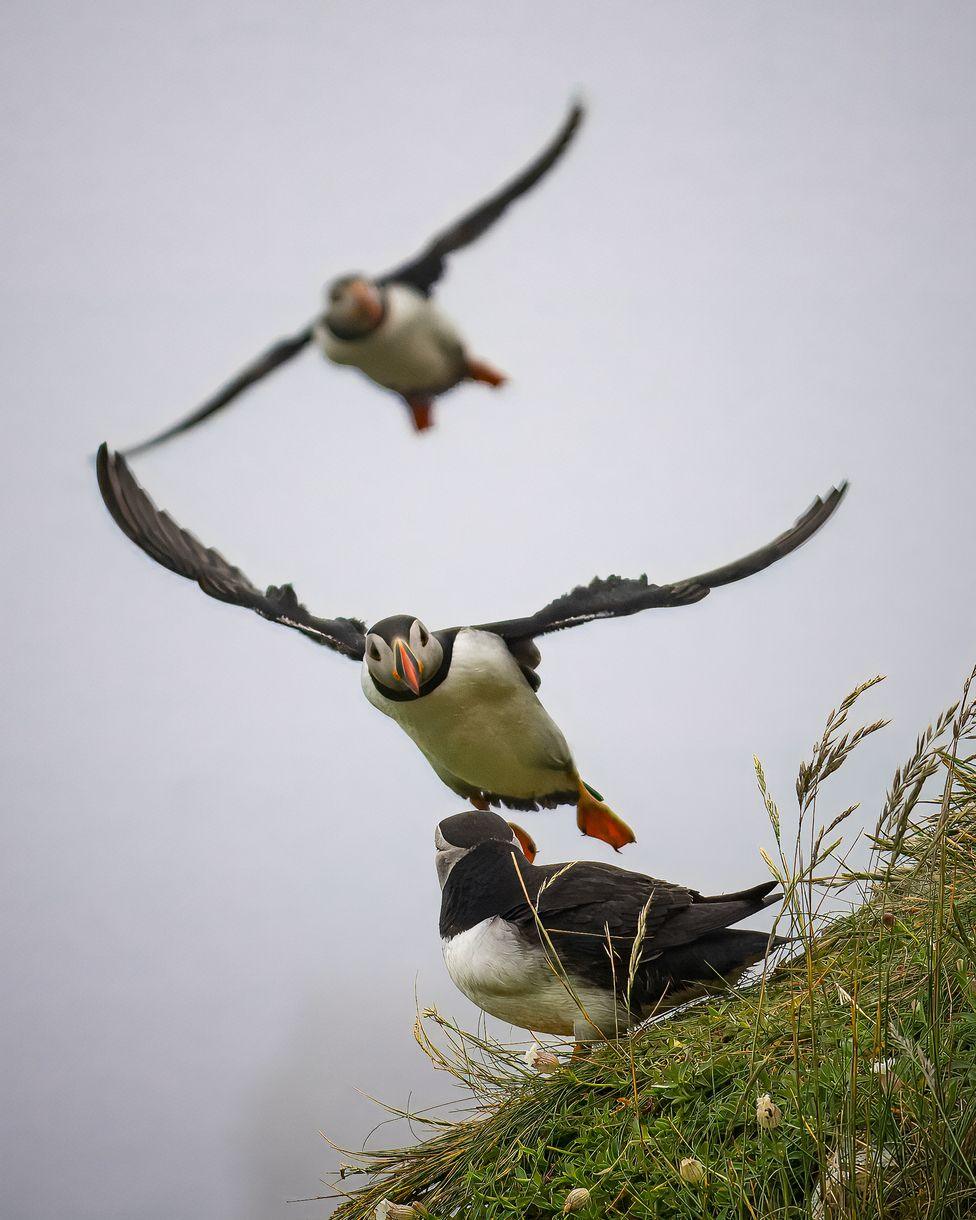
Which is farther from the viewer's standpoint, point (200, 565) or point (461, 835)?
point (200, 565)

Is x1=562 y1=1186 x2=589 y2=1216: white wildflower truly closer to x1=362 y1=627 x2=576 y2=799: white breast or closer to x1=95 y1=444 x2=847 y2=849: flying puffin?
x1=95 y1=444 x2=847 y2=849: flying puffin

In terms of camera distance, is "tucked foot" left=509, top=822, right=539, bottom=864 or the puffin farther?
"tucked foot" left=509, top=822, right=539, bottom=864

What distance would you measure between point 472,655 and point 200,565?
722mm

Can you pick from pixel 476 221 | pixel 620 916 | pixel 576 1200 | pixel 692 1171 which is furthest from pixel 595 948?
pixel 476 221

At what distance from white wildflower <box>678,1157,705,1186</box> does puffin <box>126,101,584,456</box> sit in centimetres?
181

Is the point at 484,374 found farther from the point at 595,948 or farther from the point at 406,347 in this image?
the point at 595,948

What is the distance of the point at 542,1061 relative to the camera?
5.79 ft

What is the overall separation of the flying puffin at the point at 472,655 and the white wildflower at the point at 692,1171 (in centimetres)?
152

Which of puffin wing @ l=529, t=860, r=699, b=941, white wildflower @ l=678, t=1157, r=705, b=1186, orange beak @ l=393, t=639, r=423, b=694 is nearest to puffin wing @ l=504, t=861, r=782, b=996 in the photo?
puffin wing @ l=529, t=860, r=699, b=941

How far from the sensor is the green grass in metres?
0.95

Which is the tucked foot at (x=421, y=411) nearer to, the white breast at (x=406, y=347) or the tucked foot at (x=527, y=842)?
the white breast at (x=406, y=347)

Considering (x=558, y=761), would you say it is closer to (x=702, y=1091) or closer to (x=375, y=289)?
(x=375, y=289)

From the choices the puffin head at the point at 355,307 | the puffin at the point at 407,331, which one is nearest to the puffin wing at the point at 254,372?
the puffin at the point at 407,331

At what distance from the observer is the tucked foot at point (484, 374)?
2.63 meters
